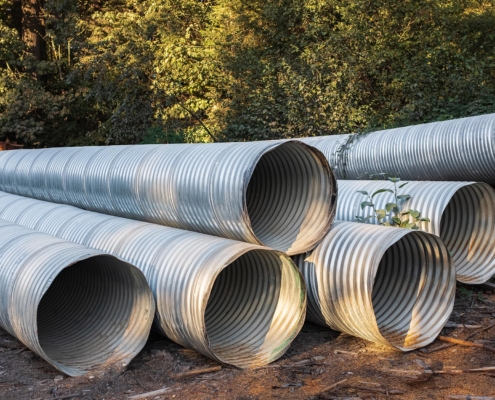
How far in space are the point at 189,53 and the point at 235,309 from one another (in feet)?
44.7

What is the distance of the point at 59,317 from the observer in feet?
16.4

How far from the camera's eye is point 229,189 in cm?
429

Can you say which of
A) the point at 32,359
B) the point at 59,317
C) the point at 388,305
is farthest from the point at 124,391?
the point at 388,305

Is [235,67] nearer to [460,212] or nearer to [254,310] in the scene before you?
[460,212]

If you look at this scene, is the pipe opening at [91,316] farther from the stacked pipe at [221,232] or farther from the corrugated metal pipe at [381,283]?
the corrugated metal pipe at [381,283]

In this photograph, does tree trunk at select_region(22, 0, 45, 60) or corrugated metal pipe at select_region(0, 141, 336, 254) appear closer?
corrugated metal pipe at select_region(0, 141, 336, 254)

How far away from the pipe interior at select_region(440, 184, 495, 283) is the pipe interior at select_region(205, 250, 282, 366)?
6.95 ft

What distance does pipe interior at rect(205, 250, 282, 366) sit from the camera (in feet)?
14.1

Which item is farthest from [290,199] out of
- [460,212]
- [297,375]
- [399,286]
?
[460,212]

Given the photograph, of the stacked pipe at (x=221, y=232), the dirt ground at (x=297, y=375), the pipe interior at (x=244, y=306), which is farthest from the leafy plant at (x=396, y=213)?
the pipe interior at (x=244, y=306)

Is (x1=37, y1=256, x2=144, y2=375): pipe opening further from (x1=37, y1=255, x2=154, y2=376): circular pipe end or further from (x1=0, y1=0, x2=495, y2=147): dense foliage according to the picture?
(x1=0, y1=0, x2=495, y2=147): dense foliage

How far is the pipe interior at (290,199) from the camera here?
15.2 ft

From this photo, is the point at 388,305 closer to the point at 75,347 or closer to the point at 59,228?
the point at 75,347

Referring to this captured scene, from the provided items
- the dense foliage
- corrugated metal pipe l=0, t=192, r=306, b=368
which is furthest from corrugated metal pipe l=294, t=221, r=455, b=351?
the dense foliage
